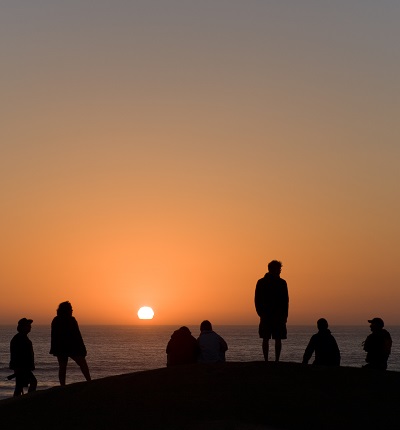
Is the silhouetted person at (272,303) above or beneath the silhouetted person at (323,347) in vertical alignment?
above

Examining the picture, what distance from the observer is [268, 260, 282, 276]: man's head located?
1552cm

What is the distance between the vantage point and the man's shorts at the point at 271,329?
15506mm

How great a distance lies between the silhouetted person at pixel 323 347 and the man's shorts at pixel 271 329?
578 millimetres

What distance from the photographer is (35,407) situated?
42.9 ft

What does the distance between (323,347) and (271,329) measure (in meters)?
1.00

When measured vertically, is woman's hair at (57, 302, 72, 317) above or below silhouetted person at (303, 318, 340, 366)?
above

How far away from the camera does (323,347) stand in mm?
15719

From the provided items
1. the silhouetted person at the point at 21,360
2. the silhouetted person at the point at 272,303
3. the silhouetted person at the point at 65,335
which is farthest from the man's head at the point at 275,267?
the silhouetted person at the point at 21,360

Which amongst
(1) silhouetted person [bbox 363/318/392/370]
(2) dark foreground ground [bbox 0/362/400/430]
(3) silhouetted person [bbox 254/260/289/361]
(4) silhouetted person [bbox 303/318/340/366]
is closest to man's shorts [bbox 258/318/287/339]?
(3) silhouetted person [bbox 254/260/289/361]

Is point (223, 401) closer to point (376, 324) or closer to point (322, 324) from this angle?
point (322, 324)

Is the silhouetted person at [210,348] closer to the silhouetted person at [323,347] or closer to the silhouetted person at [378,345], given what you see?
the silhouetted person at [323,347]

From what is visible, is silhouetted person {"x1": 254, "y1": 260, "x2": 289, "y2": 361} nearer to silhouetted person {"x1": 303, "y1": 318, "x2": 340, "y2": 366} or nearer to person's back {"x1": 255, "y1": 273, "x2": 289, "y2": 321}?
person's back {"x1": 255, "y1": 273, "x2": 289, "y2": 321}

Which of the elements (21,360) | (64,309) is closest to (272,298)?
(64,309)

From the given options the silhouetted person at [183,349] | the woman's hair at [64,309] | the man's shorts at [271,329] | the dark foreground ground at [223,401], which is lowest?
the dark foreground ground at [223,401]
